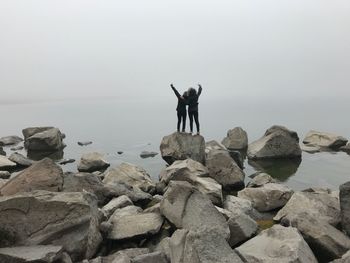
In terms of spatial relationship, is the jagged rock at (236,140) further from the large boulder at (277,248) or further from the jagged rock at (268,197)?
the large boulder at (277,248)

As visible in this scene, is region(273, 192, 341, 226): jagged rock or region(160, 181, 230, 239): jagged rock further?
region(273, 192, 341, 226): jagged rock

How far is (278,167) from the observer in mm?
36938

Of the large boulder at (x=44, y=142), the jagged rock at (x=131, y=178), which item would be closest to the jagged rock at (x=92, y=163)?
the jagged rock at (x=131, y=178)

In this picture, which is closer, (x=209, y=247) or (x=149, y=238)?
(x=209, y=247)

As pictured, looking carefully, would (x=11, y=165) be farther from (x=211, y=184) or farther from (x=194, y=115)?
(x=211, y=184)

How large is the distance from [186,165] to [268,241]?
12.0 meters

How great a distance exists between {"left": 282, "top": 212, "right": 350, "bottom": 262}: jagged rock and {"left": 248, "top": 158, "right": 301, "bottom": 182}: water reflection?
1819 centimetres

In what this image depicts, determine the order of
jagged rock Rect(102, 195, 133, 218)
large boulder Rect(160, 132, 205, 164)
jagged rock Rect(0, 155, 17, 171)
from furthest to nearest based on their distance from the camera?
jagged rock Rect(0, 155, 17, 171) → large boulder Rect(160, 132, 205, 164) → jagged rock Rect(102, 195, 133, 218)

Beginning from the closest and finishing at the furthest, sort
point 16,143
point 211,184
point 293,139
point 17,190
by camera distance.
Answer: point 17,190 < point 211,184 < point 293,139 < point 16,143

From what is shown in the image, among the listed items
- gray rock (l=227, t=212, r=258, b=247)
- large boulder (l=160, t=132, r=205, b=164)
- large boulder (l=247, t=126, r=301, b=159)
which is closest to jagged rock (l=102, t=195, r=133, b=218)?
gray rock (l=227, t=212, r=258, b=247)

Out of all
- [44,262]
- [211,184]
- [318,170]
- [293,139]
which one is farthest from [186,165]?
[293,139]

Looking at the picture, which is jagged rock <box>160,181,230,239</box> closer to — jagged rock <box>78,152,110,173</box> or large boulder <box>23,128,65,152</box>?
jagged rock <box>78,152,110,173</box>

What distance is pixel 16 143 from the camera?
63656 mm

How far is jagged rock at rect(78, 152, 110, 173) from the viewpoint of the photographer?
1392 inches
